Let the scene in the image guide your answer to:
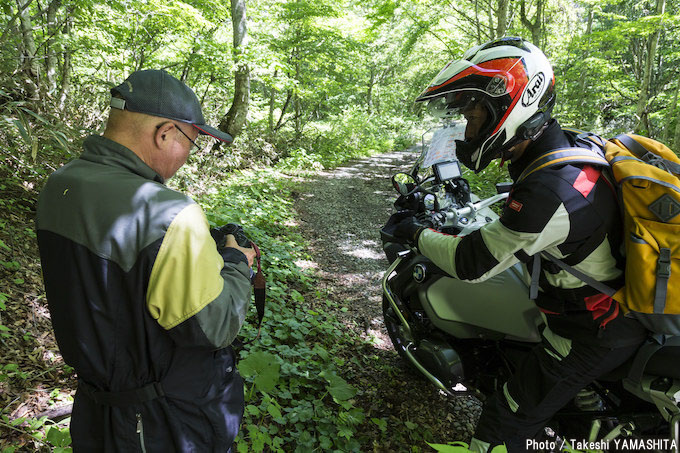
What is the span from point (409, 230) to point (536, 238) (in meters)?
0.87

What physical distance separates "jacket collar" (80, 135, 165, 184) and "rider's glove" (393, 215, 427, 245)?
1.64 metres

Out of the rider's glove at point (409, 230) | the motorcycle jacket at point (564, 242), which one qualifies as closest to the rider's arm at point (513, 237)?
the motorcycle jacket at point (564, 242)

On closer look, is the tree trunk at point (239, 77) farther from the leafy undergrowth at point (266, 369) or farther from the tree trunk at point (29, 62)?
the leafy undergrowth at point (266, 369)

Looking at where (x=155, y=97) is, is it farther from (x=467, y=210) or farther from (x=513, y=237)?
(x=467, y=210)

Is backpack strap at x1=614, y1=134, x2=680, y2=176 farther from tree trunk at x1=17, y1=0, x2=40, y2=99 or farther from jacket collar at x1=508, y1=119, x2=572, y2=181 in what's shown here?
tree trunk at x1=17, y1=0, x2=40, y2=99

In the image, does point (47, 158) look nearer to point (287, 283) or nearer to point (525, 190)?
point (287, 283)

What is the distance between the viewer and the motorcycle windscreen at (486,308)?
2289mm

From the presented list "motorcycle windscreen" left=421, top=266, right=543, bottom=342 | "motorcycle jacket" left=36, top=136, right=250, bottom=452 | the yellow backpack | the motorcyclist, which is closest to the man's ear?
"motorcycle jacket" left=36, top=136, right=250, bottom=452

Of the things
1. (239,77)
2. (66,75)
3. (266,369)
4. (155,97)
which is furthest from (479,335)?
(239,77)

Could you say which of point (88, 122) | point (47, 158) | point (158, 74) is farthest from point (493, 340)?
point (88, 122)

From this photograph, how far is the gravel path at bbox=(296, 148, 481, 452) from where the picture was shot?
2.90 metres

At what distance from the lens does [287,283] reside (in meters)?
4.59

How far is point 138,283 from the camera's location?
3.84 feet

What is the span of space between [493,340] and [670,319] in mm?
1116
